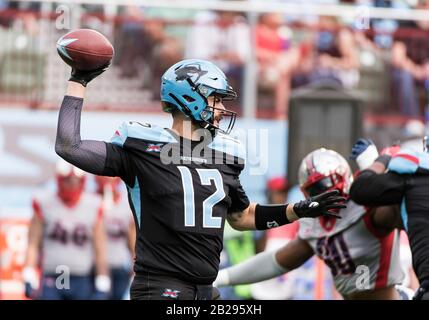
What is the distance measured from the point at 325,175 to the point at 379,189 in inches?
24.1

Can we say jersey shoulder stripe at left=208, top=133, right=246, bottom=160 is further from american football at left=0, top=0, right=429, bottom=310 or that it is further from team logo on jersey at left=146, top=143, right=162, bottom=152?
team logo on jersey at left=146, top=143, right=162, bottom=152

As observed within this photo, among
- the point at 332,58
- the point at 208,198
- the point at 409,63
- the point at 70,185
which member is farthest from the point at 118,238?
the point at 208,198

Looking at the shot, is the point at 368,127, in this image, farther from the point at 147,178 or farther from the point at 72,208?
the point at 147,178

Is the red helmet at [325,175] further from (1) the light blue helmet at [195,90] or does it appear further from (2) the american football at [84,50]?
(2) the american football at [84,50]

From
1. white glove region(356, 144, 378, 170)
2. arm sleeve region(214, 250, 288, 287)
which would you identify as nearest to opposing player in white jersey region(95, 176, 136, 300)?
arm sleeve region(214, 250, 288, 287)

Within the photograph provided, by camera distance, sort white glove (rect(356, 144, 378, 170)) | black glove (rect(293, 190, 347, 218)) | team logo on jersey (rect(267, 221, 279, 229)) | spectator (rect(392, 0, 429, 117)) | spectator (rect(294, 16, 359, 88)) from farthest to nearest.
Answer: spectator (rect(392, 0, 429, 117))
spectator (rect(294, 16, 359, 88))
white glove (rect(356, 144, 378, 170))
team logo on jersey (rect(267, 221, 279, 229))
black glove (rect(293, 190, 347, 218))

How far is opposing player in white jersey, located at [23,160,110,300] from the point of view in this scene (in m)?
10.2

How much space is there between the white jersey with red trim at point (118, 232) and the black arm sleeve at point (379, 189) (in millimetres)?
4343

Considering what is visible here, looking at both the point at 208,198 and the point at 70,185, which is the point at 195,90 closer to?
the point at 208,198

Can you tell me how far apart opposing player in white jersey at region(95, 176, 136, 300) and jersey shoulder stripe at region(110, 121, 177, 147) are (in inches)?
194

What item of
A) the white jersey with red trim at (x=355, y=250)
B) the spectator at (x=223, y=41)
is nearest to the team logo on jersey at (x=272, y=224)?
the white jersey with red trim at (x=355, y=250)

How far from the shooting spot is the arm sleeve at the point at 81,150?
5.54 m

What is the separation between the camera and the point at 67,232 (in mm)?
10328
